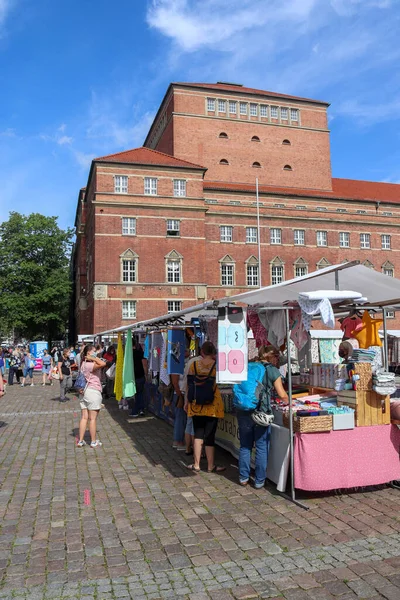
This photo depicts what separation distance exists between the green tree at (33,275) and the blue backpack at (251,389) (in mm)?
45043

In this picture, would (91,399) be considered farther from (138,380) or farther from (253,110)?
(253,110)

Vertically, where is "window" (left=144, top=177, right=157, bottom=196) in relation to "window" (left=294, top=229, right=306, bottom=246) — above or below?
above

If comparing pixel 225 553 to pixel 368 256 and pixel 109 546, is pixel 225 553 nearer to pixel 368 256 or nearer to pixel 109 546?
pixel 109 546

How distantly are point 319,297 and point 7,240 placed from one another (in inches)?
1954

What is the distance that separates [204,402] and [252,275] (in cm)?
4012

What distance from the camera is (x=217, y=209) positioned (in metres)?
46.2

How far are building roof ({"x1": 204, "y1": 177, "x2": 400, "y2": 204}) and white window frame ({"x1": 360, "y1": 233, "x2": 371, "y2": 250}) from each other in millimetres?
3676

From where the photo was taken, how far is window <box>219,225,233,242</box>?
4641 centimetres

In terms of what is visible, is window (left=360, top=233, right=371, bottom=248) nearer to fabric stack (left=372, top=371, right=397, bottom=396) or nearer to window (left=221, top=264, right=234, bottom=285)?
window (left=221, top=264, right=234, bottom=285)

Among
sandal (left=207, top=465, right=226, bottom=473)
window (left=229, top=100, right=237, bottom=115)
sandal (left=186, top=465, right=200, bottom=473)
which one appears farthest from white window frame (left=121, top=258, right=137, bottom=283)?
sandal (left=207, top=465, right=226, bottom=473)

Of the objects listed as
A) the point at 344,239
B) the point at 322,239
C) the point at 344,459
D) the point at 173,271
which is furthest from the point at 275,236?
the point at 344,459

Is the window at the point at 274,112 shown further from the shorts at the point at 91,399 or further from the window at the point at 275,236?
the shorts at the point at 91,399

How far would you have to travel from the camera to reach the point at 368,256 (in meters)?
51.3

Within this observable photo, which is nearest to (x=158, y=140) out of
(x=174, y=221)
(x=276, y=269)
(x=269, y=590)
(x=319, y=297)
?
(x=174, y=221)
